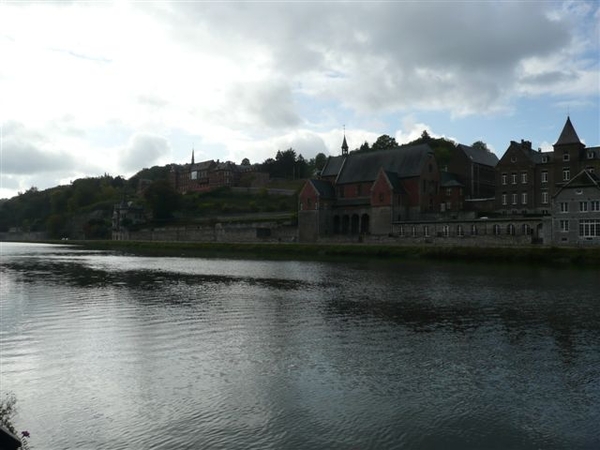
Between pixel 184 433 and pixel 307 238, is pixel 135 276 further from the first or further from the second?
pixel 307 238

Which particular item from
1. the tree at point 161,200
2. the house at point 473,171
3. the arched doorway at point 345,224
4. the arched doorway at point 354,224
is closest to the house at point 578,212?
the house at point 473,171

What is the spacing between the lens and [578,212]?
2052 inches

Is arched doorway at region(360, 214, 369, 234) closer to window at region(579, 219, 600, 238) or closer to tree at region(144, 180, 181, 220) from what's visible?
window at region(579, 219, 600, 238)

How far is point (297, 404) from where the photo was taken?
11.4 m

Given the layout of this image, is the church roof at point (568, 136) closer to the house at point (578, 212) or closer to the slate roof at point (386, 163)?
the house at point (578, 212)

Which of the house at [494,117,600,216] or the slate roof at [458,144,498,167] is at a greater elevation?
the slate roof at [458,144,498,167]

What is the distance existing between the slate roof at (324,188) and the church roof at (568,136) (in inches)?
1302

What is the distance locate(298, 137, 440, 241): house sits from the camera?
73.2 meters

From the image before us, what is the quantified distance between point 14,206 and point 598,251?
193308 mm

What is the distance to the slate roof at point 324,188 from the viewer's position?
80.8 m

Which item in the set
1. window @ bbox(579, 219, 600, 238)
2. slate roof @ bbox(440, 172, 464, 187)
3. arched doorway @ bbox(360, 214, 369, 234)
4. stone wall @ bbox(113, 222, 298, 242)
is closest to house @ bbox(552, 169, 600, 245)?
window @ bbox(579, 219, 600, 238)

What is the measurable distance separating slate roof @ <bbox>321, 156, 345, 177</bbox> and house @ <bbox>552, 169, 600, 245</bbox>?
129 ft

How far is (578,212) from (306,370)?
47.6m

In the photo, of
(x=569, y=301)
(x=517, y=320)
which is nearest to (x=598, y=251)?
(x=569, y=301)
